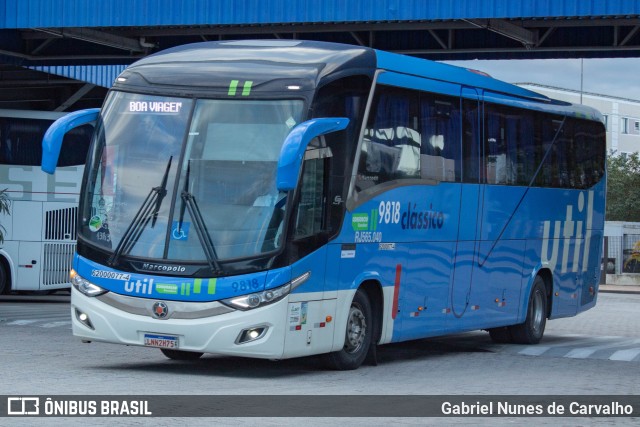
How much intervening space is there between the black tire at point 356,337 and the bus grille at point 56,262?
50.6ft

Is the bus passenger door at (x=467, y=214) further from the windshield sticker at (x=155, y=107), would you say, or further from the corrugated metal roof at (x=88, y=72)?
the corrugated metal roof at (x=88, y=72)

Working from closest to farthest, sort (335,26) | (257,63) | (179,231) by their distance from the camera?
(179,231) → (257,63) → (335,26)

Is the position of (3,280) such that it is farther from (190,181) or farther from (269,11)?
(190,181)

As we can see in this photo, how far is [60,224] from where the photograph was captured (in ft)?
96.3

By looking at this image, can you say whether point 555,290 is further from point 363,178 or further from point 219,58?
point 219,58

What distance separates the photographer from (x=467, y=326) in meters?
17.8

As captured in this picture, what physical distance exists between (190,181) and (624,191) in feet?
230

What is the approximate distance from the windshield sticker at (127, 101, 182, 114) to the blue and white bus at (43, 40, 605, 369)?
28 mm

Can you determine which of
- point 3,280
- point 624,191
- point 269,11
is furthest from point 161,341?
point 624,191

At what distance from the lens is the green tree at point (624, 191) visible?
79312 millimetres

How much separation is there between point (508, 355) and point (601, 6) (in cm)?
577

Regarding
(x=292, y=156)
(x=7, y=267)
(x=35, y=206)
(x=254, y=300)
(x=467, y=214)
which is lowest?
(x=7, y=267)

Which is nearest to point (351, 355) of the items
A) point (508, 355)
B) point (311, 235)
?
point (311, 235)

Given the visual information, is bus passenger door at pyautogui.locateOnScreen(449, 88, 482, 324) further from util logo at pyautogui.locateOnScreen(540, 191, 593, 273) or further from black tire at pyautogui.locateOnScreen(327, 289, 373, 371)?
util logo at pyautogui.locateOnScreen(540, 191, 593, 273)
